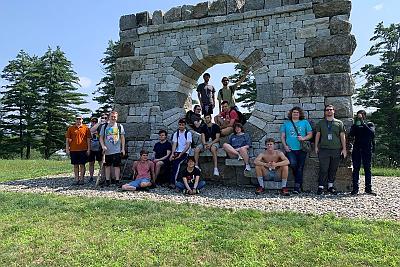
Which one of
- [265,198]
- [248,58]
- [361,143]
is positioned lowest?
[265,198]

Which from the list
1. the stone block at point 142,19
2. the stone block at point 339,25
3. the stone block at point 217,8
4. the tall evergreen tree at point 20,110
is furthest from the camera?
the tall evergreen tree at point 20,110

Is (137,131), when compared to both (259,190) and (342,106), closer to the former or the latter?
(259,190)

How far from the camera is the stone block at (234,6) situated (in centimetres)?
809

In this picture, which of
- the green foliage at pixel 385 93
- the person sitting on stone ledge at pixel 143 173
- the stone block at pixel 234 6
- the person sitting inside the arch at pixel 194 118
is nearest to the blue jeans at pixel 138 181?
the person sitting on stone ledge at pixel 143 173

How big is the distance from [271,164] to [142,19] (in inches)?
196

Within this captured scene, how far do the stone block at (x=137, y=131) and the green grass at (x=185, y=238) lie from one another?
347 cm

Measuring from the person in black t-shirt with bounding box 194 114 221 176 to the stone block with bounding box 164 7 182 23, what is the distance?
8.73 ft

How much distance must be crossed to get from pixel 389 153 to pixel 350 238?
16.7m

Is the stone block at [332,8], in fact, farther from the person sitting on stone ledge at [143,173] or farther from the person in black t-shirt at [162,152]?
the person sitting on stone ledge at [143,173]

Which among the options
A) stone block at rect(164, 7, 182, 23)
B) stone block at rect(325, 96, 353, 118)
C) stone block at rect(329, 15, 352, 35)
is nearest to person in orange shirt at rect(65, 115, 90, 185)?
stone block at rect(164, 7, 182, 23)

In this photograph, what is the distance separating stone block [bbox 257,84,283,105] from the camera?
7.59 metres

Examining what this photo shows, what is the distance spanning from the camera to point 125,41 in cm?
928

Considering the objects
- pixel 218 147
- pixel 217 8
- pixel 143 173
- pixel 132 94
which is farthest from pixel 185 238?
pixel 217 8

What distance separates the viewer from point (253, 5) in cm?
793
